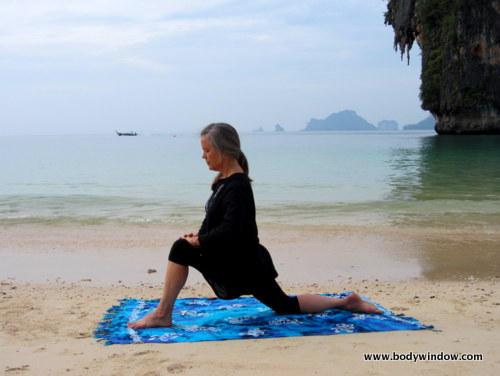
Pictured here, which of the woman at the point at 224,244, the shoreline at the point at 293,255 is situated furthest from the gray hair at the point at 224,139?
the shoreline at the point at 293,255

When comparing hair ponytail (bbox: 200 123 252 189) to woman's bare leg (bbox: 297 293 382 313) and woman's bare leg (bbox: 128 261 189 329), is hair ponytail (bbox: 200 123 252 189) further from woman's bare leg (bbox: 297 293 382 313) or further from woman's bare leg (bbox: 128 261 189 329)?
woman's bare leg (bbox: 297 293 382 313)

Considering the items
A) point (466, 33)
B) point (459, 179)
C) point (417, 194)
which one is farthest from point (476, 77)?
point (417, 194)

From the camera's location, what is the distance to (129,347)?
Result: 3373mm

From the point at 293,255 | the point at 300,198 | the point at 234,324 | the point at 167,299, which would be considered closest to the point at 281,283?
the point at 293,255

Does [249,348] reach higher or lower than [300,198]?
higher

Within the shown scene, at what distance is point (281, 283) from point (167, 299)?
2225mm

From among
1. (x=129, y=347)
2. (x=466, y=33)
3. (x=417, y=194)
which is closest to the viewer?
(x=129, y=347)

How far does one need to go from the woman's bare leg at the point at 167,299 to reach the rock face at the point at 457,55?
45606 millimetres

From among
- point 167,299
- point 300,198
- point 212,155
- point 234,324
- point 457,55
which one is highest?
point 457,55

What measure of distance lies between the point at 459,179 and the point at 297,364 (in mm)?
16633

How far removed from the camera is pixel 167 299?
372 cm

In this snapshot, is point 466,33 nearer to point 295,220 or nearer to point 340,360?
point 295,220

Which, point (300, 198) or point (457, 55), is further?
point (457, 55)

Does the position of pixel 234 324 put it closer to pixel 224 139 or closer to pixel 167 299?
pixel 167 299
